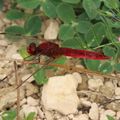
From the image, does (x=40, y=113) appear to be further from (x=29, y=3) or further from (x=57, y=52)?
(x=29, y=3)

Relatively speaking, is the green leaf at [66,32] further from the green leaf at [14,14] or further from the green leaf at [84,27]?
the green leaf at [14,14]

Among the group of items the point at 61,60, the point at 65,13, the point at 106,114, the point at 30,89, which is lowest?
the point at 106,114

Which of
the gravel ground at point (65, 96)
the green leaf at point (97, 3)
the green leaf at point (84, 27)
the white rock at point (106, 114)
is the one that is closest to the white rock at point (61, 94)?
the gravel ground at point (65, 96)

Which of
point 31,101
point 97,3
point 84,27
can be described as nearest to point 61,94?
point 31,101

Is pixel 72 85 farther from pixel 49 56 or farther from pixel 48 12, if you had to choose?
pixel 48 12

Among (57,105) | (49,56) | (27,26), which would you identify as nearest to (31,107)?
(57,105)
